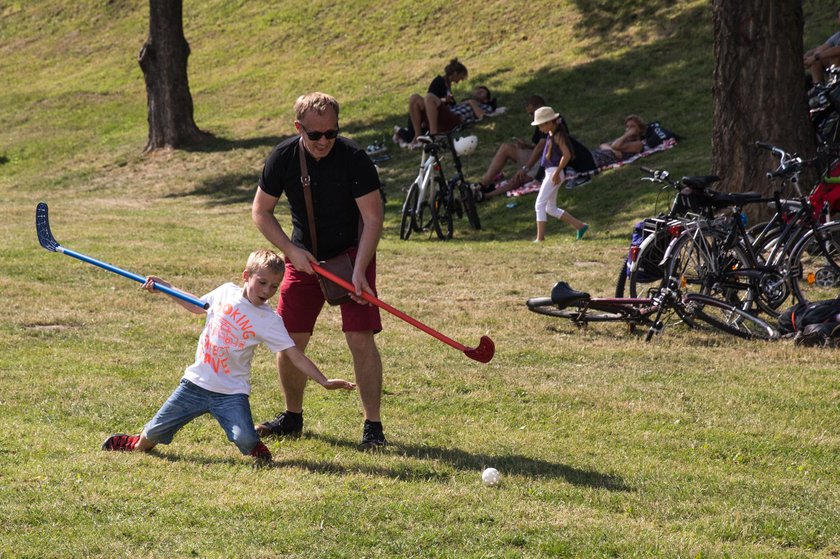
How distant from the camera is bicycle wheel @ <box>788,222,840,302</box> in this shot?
31.0 feet

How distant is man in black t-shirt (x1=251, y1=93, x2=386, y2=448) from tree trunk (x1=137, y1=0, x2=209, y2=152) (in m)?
19.9

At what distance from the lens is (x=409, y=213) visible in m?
15.8

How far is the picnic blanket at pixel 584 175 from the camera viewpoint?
17438 mm

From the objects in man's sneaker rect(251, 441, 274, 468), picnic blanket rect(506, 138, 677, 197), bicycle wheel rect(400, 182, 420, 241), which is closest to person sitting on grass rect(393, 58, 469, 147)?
picnic blanket rect(506, 138, 677, 197)

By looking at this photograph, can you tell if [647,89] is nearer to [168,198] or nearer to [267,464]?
[168,198]

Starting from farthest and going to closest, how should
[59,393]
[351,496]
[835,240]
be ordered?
[835,240] → [59,393] → [351,496]

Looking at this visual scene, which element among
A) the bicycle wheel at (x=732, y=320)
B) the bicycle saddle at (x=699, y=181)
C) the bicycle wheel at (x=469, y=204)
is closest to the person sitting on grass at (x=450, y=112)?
the bicycle wheel at (x=469, y=204)

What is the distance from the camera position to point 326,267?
6.12 meters

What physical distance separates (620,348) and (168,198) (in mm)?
14881

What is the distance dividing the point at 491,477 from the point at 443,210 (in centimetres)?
1044

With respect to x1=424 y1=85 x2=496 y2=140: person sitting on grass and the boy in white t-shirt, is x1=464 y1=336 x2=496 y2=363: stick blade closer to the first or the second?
the boy in white t-shirt

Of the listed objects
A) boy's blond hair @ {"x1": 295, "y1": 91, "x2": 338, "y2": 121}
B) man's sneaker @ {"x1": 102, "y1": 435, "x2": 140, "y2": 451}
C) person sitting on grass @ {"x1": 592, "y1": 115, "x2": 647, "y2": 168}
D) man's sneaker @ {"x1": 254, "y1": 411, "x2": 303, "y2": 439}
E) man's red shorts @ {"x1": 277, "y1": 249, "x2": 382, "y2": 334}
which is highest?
boy's blond hair @ {"x1": 295, "y1": 91, "x2": 338, "y2": 121}

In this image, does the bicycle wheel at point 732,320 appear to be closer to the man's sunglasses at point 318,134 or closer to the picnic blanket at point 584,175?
the man's sunglasses at point 318,134

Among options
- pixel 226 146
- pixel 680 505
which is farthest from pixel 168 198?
pixel 680 505
